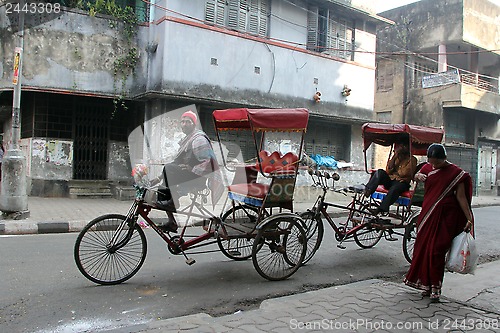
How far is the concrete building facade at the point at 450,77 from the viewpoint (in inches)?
809

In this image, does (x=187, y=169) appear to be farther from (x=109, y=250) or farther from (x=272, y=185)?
(x=109, y=250)

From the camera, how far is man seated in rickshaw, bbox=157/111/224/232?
504 cm

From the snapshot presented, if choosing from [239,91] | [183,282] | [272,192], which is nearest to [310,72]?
[239,91]

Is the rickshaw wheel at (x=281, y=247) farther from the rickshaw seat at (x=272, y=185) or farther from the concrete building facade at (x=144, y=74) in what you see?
the concrete building facade at (x=144, y=74)

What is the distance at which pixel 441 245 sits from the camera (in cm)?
440

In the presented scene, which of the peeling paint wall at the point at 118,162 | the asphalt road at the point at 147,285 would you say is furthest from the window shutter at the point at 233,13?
the asphalt road at the point at 147,285

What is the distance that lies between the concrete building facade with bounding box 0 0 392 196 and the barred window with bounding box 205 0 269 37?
0.03m

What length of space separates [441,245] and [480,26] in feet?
67.9

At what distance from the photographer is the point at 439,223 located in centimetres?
447

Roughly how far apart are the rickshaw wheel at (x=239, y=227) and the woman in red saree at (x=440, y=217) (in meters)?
2.11

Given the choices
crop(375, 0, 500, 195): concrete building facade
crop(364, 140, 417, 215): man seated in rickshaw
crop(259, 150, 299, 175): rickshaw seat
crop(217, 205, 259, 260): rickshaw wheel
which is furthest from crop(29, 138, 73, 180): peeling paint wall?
crop(375, 0, 500, 195): concrete building facade

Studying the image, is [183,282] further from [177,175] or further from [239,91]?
[239,91]

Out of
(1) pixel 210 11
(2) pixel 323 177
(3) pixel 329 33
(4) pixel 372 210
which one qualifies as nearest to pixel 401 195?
(4) pixel 372 210

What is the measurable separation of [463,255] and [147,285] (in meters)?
3.48
